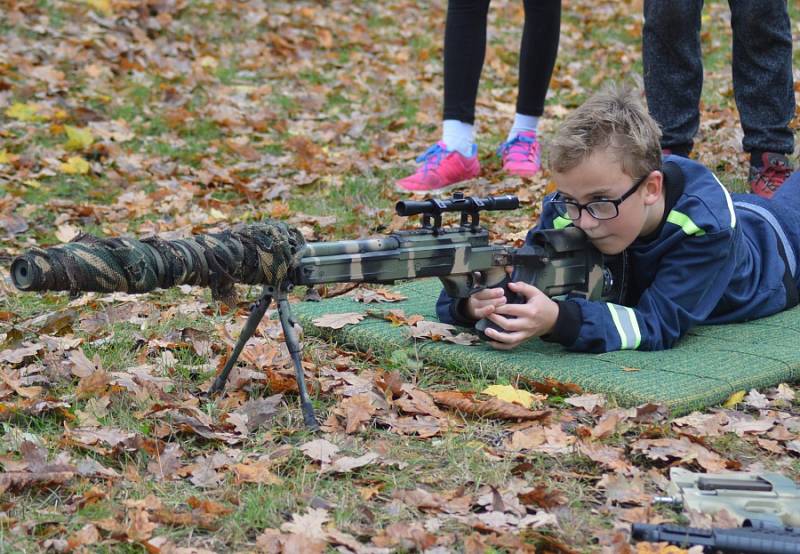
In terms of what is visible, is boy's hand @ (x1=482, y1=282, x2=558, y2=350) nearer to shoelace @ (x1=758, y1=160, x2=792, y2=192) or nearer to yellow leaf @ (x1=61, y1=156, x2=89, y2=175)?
shoelace @ (x1=758, y1=160, x2=792, y2=192)

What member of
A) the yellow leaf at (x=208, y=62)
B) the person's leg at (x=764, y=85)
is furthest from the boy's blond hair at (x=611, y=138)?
the yellow leaf at (x=208, y=62)

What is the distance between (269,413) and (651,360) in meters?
1.53

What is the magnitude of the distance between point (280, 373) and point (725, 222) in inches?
73.9

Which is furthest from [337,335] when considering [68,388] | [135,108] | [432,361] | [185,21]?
[185,21]

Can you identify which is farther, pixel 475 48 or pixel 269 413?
pixel 475 48

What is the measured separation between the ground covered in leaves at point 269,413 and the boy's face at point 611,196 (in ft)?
2.29

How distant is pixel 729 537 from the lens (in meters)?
2.58

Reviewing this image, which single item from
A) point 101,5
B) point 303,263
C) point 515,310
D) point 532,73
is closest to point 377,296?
point 515,310

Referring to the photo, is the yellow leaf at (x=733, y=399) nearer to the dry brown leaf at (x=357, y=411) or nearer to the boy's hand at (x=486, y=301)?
the boy's hand at (x=486, y=301)

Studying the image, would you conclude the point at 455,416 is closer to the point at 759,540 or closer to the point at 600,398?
the point at 600,398

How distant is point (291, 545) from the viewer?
268cm

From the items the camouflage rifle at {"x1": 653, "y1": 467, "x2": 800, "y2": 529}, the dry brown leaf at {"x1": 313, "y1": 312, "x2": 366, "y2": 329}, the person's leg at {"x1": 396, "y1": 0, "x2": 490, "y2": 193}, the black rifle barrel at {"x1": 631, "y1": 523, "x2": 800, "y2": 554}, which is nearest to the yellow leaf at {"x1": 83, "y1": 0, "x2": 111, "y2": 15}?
the person's leg at {"x1": 396, "y1": 0, "x2": 490, "y2": 193}

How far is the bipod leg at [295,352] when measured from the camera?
11.1ft

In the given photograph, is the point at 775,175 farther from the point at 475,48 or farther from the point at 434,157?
the point at 434,157
